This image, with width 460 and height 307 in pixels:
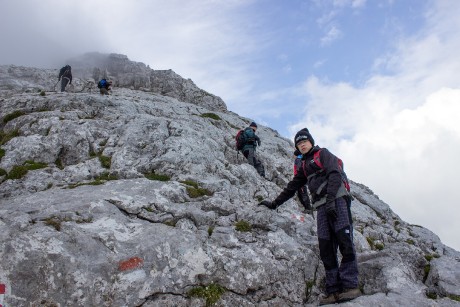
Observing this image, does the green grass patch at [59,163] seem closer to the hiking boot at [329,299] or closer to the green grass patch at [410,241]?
the hiking boot at [329,299]

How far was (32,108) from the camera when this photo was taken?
77.4 ft

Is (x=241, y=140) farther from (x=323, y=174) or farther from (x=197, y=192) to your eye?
(x=323, y=174)

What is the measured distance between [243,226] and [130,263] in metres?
4.47

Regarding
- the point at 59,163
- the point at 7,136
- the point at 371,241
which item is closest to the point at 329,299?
the point at 371,241

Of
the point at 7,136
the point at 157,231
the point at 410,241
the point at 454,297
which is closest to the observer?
the point at 454,297

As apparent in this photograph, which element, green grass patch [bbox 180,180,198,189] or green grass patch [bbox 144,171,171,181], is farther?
green grass patch [bbox 144,171,171,181]

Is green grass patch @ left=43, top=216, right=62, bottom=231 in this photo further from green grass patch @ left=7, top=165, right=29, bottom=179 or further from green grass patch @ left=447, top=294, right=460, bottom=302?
green grass patch @ left=447, top=294, right=460, bottom=302

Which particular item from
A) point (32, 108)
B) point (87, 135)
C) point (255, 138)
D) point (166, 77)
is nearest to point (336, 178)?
point (255, 138)

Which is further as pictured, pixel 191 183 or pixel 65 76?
pixel 65 76

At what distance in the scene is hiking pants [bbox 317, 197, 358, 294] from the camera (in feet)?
32.8

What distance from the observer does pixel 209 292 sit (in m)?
9.79

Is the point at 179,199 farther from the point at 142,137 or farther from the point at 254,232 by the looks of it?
the point at 142,137

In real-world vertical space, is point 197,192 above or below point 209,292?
above

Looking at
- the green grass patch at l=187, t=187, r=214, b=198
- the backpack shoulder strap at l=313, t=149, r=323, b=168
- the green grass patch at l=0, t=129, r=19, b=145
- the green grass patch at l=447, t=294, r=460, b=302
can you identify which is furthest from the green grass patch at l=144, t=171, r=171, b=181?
the green grass patch at l=447, t=294, r=460, b=302
